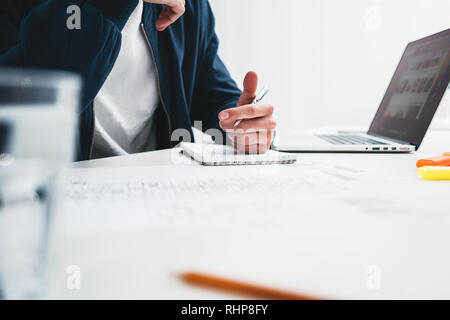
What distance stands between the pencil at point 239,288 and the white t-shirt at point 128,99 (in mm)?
650

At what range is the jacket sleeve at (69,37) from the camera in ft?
1.60

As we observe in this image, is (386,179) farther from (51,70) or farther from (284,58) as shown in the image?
(284,58)

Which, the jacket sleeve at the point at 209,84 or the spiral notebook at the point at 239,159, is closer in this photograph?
the spiral notebook at the point at 239,159

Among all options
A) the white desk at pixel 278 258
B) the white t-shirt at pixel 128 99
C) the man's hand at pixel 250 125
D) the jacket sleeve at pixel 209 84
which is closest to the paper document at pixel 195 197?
the white desk at pixel 278 258

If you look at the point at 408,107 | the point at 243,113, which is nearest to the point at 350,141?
the point at 408,107

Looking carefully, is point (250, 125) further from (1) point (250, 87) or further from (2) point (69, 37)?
(2) point (69, 37)

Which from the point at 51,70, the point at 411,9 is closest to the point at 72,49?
the point at 51,70

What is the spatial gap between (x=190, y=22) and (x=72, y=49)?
→ 50 cm

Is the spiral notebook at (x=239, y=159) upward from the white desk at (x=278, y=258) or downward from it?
downward

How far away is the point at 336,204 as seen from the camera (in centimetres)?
27

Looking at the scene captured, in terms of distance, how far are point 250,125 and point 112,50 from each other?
227mm

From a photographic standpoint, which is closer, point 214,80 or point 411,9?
point 214,80

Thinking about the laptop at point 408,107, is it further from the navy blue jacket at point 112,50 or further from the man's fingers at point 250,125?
the navy blue jacket at point 112,50

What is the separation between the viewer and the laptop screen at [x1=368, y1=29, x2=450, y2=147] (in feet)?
2.14
